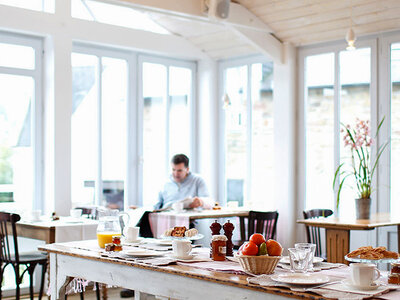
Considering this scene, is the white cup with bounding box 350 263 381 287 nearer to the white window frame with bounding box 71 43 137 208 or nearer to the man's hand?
the man's hand

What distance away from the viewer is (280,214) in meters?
6.64

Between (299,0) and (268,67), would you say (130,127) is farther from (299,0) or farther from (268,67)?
(299,0)

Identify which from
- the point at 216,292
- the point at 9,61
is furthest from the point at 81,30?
the point at 216,292

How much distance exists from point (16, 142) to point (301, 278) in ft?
14.0

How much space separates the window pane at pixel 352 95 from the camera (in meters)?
6.06

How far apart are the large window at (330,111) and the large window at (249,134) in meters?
0.52

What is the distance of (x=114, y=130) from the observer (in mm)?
6832

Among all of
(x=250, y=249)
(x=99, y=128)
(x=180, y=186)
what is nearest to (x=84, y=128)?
(x=99, y=128)

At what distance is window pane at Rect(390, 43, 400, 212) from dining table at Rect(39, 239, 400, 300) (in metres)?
3.08

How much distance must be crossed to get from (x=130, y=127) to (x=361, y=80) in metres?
2.53

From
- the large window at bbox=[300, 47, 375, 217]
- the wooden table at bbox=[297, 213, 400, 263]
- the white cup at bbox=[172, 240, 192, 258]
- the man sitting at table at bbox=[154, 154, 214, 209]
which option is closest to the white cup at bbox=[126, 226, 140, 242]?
the white cup at bbox=[172, 240, 192, 258]

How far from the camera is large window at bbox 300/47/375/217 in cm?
611

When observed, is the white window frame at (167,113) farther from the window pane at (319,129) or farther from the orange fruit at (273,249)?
the orange fruit at (273,249)

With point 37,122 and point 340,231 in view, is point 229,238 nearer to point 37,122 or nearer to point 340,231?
point 340,231
